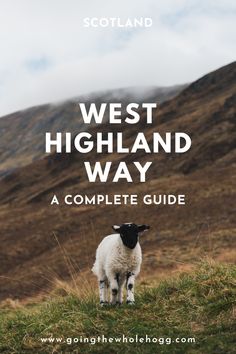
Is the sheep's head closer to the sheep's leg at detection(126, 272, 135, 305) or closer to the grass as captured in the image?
the sheep's leg at detection(126, 272, 135, 305)

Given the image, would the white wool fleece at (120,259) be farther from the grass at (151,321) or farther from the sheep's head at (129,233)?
the grass at (151,321)

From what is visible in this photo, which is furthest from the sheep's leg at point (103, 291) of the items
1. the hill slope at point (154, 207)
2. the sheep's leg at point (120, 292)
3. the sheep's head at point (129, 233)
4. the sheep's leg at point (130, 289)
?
the hill slope at point (154, 207)

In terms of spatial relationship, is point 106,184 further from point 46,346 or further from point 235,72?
point 46,346

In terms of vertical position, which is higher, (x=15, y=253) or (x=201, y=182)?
(x=201, y=182)

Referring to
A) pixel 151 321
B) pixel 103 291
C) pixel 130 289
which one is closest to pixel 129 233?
pixel 130 289

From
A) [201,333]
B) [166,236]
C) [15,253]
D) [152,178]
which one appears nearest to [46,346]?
[201,333]

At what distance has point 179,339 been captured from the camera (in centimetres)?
775

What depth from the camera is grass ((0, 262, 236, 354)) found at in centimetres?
773

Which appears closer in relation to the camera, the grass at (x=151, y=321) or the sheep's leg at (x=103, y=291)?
the grass at (x=151, y=321)

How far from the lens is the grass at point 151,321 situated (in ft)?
25.4

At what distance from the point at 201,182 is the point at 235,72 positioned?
2262 inches

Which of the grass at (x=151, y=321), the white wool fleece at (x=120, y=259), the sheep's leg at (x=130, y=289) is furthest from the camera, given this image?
the white wool fleece at (x=120, y=259)

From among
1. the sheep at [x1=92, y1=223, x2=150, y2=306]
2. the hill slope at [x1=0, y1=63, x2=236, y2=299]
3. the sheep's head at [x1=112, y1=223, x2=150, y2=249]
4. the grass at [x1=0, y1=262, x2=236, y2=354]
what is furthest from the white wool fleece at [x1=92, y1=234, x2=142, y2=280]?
the hill slope at [x1=0, y1=63, x2=236, y2=299]

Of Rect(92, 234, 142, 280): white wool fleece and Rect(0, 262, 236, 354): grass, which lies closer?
Rect(0, 262, 236, 354): grass
